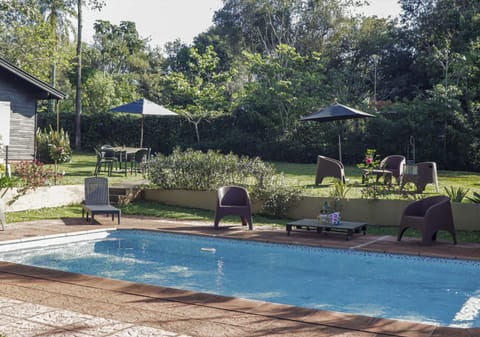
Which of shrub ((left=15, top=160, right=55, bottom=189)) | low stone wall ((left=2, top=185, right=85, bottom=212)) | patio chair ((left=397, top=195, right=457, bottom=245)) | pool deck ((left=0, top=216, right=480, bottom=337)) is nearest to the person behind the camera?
pool deck ((left=0, top=216, right=480, bottom=337))

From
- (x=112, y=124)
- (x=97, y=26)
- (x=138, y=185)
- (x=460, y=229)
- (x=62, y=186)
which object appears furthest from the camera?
(x=97, y=26)

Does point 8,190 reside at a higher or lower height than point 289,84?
lower

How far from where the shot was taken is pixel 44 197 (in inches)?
466

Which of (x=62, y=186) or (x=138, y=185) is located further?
(x=138, y=185)

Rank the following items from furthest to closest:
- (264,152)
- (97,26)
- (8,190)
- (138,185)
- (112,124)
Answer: (97,26) → (112,124) → (264,152) → (138,185) → (8,190)

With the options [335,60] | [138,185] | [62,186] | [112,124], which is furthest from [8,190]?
[335,60]

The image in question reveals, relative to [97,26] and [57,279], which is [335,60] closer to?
[97,26]

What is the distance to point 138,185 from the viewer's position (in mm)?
13578

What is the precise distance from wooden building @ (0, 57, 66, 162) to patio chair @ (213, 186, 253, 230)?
9.49m

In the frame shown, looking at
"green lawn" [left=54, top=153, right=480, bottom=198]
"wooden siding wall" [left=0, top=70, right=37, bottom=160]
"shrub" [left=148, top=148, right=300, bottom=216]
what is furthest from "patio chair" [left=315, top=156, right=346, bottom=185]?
"wooden siding wall" [left=0, top=70, right=37, bottom=160]

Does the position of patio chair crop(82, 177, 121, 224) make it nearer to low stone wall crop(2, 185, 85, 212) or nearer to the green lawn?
low stone wall crop(2, 185, 85, 212)

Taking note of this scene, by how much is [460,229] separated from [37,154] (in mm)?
15030

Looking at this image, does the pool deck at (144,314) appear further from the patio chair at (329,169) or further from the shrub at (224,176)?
the patio chair at (329,169)

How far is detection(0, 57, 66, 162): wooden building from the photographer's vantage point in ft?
57.3
